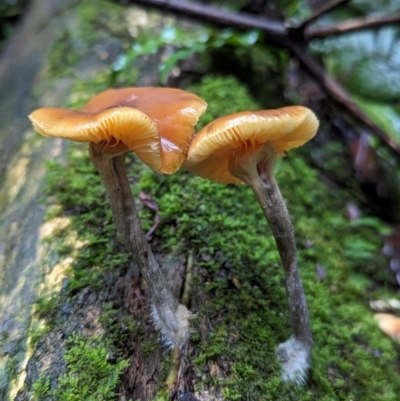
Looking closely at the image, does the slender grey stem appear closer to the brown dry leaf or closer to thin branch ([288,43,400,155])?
the brown dry leaf

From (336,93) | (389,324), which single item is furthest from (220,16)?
(389,324)

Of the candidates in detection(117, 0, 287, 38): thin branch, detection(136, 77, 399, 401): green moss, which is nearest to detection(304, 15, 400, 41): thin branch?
detection(117, 0, 287, 38): thin branch

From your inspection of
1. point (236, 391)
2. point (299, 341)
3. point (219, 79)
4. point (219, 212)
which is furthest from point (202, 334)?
point (219, 79)

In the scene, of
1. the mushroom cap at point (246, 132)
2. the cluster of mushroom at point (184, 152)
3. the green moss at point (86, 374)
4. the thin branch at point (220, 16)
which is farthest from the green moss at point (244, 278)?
the thin branch at point (220, 16)

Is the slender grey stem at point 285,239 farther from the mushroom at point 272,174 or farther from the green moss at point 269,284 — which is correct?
the green moss at point 269,284

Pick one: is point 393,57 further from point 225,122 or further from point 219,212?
point 225,122

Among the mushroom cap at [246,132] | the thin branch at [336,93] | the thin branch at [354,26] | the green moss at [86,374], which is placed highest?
the mushroom cap at [246,132]

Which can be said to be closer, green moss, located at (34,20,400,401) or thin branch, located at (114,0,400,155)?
green moss, located at (34,20,400,401)
